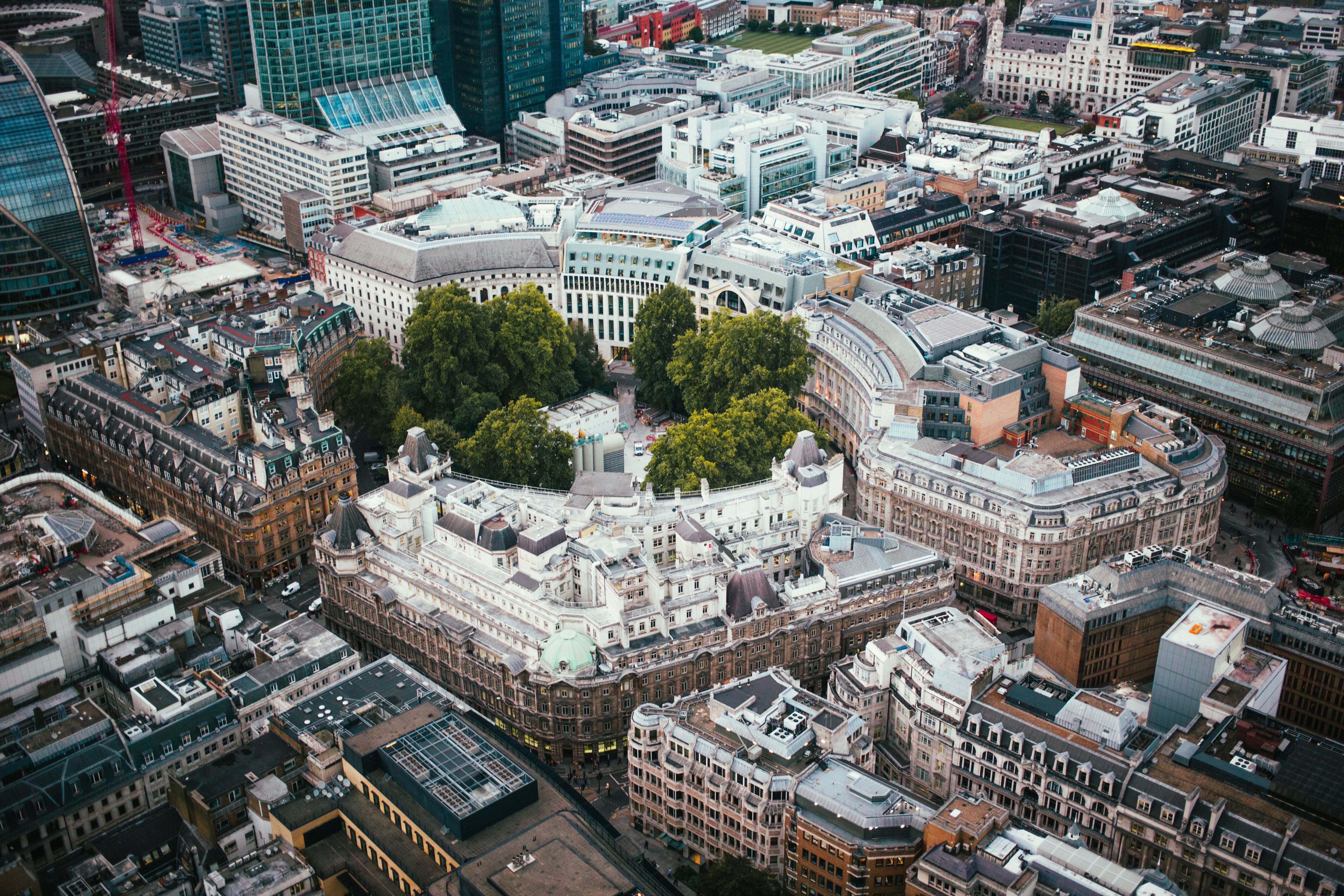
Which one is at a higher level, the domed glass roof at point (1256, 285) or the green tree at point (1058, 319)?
the domed glass roof at point (1256, 285)

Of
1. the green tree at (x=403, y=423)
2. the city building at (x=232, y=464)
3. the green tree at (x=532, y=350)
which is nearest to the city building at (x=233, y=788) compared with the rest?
the city building at (x=232, y=464)

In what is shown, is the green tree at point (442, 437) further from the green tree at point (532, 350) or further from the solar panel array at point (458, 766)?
the solar panel array at point (458, 766)

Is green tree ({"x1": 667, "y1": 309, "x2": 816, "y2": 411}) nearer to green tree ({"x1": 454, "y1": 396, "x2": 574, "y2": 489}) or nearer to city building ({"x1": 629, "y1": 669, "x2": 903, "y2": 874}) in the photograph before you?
green tree ({"x1": 454, "y1": 396, "x2": 574, "y2": 489})

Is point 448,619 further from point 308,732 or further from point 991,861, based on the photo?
point 991,861

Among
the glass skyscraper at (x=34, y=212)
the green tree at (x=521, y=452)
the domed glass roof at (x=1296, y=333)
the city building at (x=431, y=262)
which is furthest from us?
the glass skyscraper at (x=34, y=212)

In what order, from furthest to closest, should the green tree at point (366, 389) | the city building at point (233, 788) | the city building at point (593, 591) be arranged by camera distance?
the green tree at point (366, 389) → the city building at point (593, 591) → the city building at point (233, 788)

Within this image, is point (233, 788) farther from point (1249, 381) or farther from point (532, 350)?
point (1249, 381)

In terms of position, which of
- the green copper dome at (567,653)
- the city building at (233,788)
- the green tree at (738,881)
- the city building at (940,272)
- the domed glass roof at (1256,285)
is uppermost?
A: the domed glass roof at (1256,285)

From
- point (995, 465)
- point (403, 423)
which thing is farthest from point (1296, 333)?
point (403, 423)

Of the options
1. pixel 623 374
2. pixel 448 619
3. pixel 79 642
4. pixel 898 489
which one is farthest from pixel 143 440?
pixel 898 489
